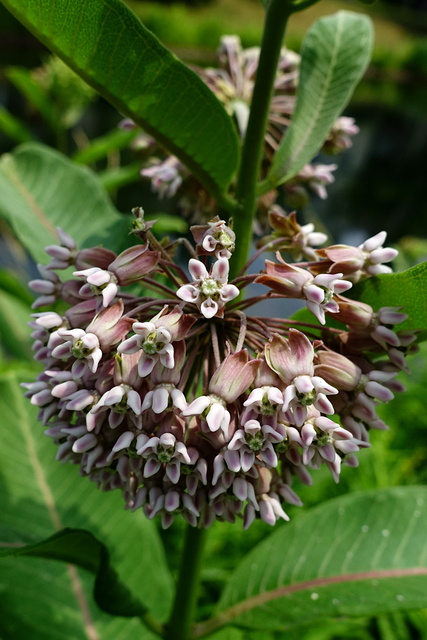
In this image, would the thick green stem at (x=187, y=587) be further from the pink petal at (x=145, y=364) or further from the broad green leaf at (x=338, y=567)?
the pink petal at (x=145, y=364)

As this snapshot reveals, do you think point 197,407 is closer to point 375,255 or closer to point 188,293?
point 188,293

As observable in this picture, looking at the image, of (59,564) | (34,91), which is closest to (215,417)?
(59,564)

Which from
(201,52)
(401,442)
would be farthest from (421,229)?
(201,52)

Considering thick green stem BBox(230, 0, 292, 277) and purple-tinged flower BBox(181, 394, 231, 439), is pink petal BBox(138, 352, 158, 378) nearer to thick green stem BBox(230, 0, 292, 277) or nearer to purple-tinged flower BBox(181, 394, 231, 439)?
purple-tinged flower BBox(181, 394, 231, 439)

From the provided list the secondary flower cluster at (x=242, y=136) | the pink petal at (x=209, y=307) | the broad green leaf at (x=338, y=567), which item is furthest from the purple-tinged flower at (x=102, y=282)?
the broad green leaf at (x=338, y=567)

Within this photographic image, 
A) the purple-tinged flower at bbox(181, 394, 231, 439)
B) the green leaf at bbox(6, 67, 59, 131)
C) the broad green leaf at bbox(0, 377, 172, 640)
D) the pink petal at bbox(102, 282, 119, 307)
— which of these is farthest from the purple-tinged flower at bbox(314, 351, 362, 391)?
the green leaf at bbox(6, 67, 59, 131)

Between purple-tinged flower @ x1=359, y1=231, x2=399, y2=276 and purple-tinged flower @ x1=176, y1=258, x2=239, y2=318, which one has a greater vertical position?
purple-tinged flower @ x1=359, y1=231, x2=399, y2=276
